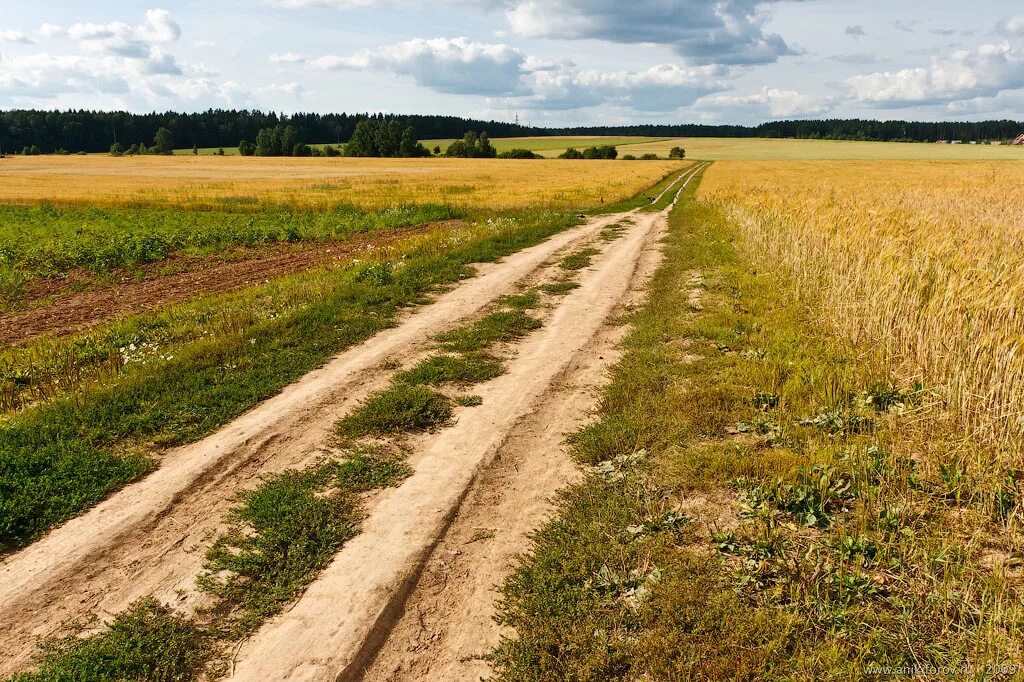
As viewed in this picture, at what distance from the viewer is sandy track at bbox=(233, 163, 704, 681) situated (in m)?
3.70

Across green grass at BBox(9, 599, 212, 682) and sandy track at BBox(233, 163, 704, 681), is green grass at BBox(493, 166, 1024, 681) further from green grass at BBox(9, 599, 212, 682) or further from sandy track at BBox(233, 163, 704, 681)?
green grass at BBox(9, 599, 212, 682)

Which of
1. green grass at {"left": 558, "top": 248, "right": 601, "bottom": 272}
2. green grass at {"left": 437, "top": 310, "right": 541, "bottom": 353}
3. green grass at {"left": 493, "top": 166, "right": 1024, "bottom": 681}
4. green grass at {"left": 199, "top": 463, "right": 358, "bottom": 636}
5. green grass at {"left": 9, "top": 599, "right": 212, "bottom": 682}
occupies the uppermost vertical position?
green grass at {"left": 558, "top": 248, "right": 601, "bottom": 272}

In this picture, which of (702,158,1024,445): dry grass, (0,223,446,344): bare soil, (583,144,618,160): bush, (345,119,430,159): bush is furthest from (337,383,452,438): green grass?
(345,119,430,159): bush

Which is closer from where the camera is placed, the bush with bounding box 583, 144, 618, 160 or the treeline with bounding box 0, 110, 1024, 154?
the bush with bounding box 583, 144, 618, 160

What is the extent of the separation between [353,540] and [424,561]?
668 mm

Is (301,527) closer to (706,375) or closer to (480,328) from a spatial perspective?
(706,375)

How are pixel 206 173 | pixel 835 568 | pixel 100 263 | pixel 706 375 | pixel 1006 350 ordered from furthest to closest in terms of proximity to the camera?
pixel 206 173
pixel 100 263
pixel 706 375
pixel 1006 350
pixel 835 568

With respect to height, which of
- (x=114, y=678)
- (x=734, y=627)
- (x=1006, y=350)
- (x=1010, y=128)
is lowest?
(x=114, y=678)

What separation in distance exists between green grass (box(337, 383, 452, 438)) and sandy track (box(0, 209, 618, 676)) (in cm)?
29

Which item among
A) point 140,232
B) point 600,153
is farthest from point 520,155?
point 140,232

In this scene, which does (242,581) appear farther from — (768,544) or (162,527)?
(768,544)

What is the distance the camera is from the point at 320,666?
3617 millimetres

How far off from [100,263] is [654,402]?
19996mm

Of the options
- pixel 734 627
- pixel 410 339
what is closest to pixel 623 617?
pixel 734 627
